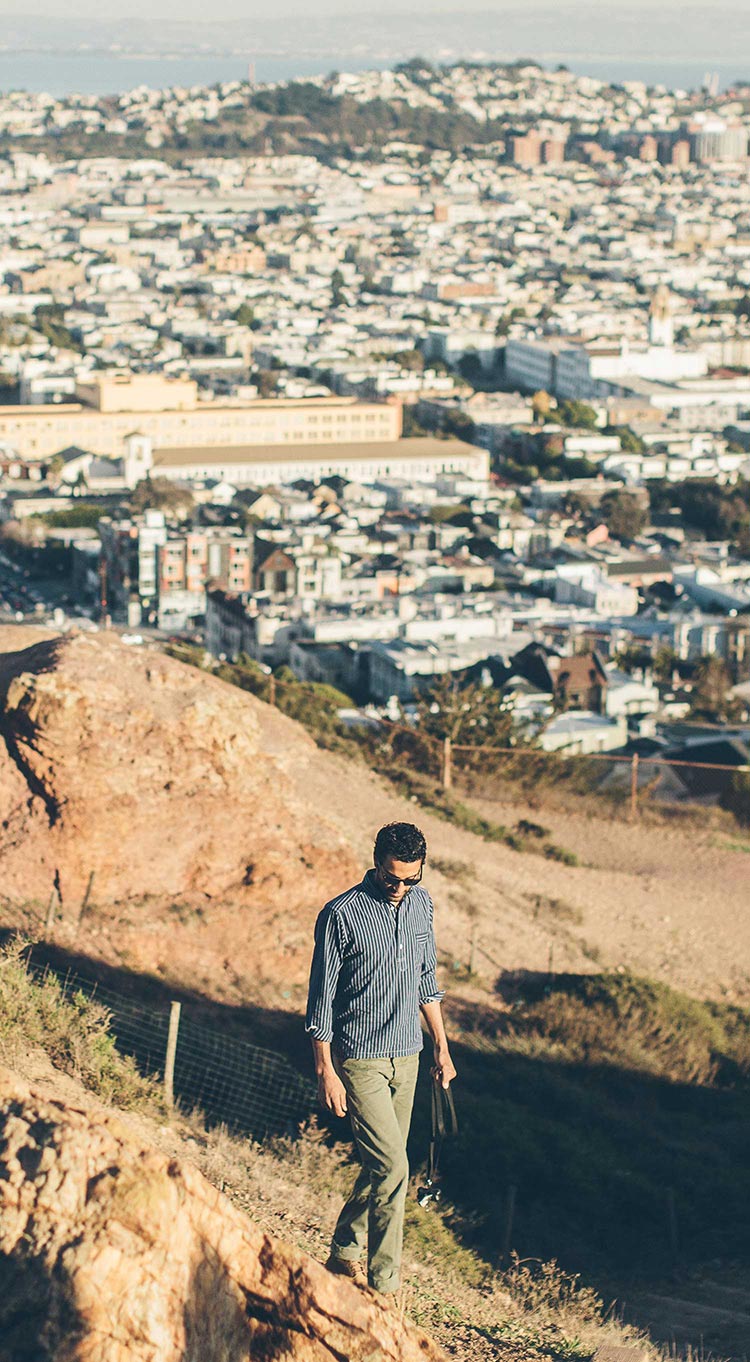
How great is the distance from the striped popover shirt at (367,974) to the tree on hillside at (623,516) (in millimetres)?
31095

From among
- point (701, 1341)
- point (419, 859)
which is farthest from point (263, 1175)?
point (419, 859)

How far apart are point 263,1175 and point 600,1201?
1.15 m

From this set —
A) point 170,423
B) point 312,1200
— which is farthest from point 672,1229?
point 170,423

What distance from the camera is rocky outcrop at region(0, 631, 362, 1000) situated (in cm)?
537

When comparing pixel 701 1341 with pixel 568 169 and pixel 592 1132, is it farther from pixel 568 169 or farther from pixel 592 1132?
pixel 568 169

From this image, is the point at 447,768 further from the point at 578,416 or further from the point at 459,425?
the point at 578,416

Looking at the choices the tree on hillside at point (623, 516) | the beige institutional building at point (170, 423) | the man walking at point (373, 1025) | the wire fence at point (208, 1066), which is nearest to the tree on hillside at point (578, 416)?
the beige institutional building at point (170, 423)

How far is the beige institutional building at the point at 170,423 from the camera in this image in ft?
139

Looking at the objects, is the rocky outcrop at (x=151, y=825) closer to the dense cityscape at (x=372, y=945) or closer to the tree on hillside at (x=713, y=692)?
the dense cityscape at (x=372, y=945)

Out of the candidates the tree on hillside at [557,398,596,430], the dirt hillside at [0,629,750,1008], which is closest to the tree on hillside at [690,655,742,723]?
the dirt hillside at [0,629,750,1008]

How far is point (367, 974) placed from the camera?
2.91 m

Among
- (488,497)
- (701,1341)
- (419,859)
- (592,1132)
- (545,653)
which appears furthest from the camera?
(488,497)

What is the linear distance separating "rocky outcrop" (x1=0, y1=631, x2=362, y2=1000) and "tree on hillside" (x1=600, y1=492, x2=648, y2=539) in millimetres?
28301

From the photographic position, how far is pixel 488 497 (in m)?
36.2
